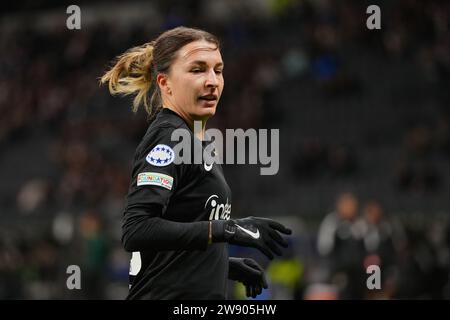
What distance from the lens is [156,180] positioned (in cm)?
349

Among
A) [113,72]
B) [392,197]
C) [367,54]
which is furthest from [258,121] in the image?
[113,72]

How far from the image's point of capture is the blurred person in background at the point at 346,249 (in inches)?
335

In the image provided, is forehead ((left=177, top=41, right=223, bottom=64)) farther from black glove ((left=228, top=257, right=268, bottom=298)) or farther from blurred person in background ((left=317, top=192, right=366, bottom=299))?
blurred person in background ((left=317, top=192, right=366, bottom=299))

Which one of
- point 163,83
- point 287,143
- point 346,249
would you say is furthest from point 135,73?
point 287,143

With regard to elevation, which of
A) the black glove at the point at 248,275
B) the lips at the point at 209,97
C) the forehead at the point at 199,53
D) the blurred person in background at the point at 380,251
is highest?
the blurred person in background at the point at 380,251

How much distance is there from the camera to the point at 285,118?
17.4 meters

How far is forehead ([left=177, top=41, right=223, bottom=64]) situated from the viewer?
381cm

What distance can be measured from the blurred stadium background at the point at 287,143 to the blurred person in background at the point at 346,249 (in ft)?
0.05

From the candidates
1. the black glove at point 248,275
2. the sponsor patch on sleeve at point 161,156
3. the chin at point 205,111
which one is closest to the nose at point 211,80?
the chin at point 205,111

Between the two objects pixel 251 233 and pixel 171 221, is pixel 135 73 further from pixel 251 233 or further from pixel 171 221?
pixel 251 233

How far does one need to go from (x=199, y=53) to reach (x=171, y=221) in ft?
2.57

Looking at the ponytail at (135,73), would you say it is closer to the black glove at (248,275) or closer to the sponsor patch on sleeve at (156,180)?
the sponsor patch on sleeve at (156,180)

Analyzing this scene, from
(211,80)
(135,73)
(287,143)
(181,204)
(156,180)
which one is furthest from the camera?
(287,143)
